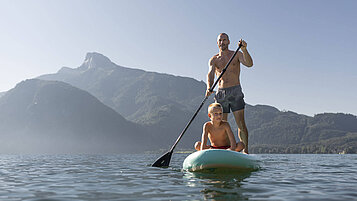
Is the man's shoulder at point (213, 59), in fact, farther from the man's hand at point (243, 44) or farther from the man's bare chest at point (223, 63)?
the man's hand at point (243, 44)

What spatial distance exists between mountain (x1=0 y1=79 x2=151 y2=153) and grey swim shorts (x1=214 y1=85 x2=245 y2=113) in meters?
165

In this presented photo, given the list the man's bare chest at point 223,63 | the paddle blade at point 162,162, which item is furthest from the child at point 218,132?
the paddle blade at point 162,162

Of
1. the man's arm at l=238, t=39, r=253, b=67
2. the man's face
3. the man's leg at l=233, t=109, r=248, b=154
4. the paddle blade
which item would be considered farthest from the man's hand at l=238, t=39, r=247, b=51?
the paddle blade

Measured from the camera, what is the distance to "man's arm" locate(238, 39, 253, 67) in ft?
30.5

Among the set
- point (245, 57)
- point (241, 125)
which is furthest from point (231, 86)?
point (241, 125)

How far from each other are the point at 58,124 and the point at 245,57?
18359 cm

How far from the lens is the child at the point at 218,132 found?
823 centimetres

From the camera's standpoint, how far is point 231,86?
991 cm

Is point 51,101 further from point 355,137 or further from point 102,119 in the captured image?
point 355,137

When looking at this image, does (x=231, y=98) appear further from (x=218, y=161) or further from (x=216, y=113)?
(x=218, y=161)

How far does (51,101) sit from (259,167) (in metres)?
193

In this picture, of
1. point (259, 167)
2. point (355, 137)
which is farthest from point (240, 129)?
point (355, 137)

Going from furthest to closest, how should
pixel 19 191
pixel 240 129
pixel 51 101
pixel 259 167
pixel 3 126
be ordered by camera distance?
pixel 51 101 < pixel 3 126 < pixel 240 129 < pixel 259 167 < pixel 19 191

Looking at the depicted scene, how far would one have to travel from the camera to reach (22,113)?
6959 inches
